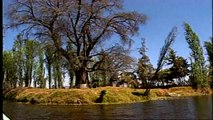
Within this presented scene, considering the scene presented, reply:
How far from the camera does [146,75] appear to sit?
47125 mm

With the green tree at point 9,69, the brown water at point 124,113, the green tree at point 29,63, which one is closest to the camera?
the brown water at point 124,113

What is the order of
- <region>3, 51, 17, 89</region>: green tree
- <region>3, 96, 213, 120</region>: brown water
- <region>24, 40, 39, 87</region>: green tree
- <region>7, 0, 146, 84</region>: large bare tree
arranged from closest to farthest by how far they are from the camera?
1. <region>3, 96, 213, 120</region>: brown water
2. <region>7, 0, 146, 84</region>: large bare tree
3. <region>24, 40, 39, 87</region>: green tree
4. <region>3, 51, 17, 89</region>: green tree

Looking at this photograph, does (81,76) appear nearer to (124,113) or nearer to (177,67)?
(124,113)

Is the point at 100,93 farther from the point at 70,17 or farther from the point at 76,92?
the point at 70,17

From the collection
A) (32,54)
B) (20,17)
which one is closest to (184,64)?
(32,54)

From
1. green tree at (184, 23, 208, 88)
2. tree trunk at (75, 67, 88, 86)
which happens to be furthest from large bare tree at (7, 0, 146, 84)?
green tree at (184, 23, 208, 88)

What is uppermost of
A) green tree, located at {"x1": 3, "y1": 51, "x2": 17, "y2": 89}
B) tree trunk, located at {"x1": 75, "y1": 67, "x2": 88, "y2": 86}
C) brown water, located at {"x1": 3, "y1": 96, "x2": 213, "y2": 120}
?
green tree, located at {"x1": 3, "y1": 51, "x2": 17, "y2": 89}

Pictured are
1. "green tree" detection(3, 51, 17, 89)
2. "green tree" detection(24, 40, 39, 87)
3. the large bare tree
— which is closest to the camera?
the large bare tree

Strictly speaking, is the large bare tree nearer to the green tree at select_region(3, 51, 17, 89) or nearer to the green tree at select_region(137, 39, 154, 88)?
the green tree at select_region(137, 39, 154, 88)

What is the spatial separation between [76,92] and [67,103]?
5.53ft

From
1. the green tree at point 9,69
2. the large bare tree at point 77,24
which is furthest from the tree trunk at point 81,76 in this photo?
the green tree at point 9,69

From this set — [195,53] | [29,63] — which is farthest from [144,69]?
[29,63]

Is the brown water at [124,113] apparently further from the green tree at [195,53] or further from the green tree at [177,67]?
the green tree at [177,67]

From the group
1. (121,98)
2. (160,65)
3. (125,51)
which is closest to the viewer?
(121,98)
